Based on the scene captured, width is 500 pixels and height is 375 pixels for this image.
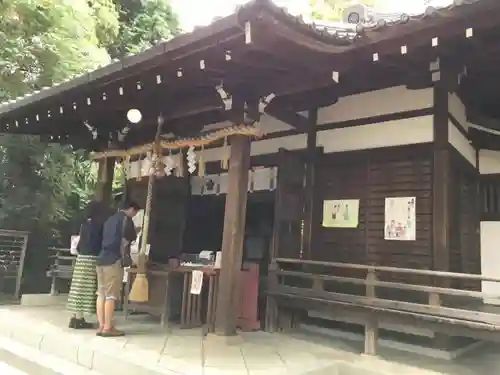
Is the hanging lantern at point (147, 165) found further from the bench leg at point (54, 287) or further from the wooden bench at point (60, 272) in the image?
the bench leg at point (54, 287)

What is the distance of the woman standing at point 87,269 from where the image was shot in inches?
243

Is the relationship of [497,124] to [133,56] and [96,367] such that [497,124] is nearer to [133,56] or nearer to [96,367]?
[133,56]

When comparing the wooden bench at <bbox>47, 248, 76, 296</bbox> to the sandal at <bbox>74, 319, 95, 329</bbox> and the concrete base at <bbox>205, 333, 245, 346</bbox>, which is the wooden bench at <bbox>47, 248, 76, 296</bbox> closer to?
the sandal at <bbox>74, 319, 95, 329</bbox>

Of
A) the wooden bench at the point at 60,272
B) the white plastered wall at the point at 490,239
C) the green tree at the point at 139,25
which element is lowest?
the wooden bench at the point at 60,272

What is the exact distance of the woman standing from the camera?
6.16 m

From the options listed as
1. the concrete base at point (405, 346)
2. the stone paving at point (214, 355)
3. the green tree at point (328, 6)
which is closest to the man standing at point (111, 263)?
the stone paving at point (214, 355)

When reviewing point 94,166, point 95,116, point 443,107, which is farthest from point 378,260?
point 94,166

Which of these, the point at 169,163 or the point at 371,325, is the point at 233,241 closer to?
the point at 371,325

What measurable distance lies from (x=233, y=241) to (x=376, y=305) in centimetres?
182

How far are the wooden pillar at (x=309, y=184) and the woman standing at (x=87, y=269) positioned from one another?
2.85 m

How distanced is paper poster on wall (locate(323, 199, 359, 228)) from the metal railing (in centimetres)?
637

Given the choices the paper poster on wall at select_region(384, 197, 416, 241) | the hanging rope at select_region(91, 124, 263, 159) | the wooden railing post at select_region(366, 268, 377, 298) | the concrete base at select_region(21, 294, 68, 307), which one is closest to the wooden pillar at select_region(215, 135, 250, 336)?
the hanging rope at select_region(91, 124, 263, 159)

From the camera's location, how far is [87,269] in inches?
245

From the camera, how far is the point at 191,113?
21.4 ft
